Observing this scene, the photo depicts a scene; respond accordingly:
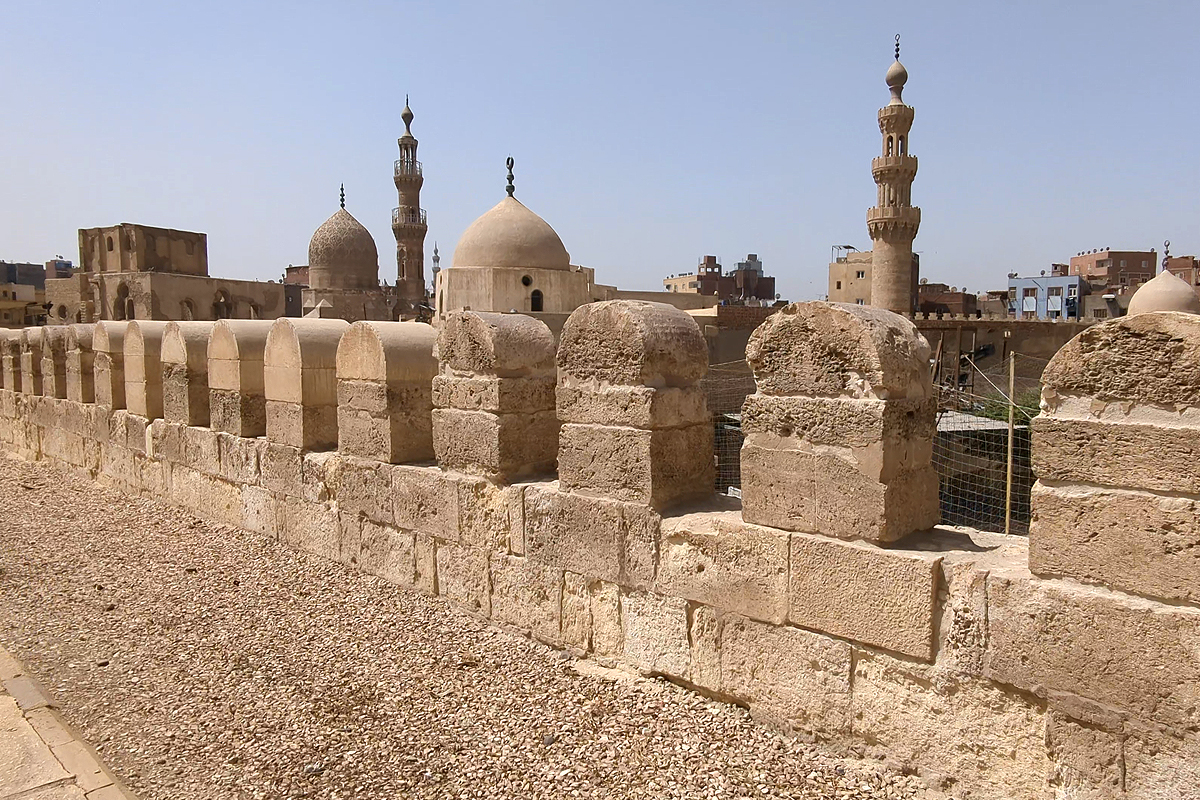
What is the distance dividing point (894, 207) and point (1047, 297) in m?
18.8

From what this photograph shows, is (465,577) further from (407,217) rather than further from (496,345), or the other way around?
(407,217)

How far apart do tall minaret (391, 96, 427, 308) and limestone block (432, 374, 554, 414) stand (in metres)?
33.0

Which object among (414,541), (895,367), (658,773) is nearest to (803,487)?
(895,367)

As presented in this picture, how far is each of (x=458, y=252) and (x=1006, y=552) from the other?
21.4 meters

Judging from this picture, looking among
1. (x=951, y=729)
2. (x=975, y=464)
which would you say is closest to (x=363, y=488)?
(x=951, y=729)

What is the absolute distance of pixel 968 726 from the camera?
2643 millimetres

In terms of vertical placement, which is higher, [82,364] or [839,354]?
[839,354]

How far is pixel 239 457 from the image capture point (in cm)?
619

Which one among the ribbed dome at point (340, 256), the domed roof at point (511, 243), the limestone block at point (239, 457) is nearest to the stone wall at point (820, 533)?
the limestone block at point (239, 457)

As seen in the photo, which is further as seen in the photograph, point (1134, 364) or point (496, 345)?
point (496, 345)

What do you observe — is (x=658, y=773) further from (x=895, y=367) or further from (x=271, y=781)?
(x=895, y=367)

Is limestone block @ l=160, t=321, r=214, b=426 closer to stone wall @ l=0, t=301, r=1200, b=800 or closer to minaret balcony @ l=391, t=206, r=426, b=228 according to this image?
stone wall @ l=0, t=301, r=1200, b=800

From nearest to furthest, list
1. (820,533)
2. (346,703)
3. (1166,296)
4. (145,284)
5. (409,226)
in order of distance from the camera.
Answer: (820,533) → (346,703) → (1166,296) → (145,284) → (409,226)

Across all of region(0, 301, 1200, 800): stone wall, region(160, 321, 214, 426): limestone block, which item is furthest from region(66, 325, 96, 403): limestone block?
region(0, 301, 1200, 800): stone wall
